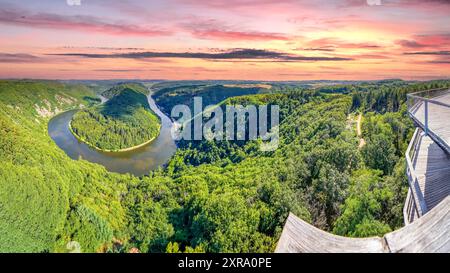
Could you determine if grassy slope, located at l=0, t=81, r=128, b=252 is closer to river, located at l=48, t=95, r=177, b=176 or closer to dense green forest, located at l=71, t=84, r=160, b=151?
river, located at l=48, t=95, r=177, b=176

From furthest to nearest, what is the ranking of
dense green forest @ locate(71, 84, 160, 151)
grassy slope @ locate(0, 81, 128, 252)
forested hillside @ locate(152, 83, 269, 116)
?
forested hillside @ locate(152, 83, 269, 116) → dense green forest @ locate(71, 84, 160, 151) → grassy slope @ locate(0, 81, 128, 252)

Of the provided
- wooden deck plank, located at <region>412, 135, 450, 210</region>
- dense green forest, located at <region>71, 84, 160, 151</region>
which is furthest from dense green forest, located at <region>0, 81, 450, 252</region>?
dense green forest, located at <region>71, 84, 160, 151</region>

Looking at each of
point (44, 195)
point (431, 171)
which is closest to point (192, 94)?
point (44, 195)

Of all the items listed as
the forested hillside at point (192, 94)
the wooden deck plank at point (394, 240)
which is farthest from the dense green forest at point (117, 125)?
the wooden deck plank at point (394, 240)

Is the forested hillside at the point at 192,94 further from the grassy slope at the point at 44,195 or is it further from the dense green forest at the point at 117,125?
the grassy slope at the point at 44,195

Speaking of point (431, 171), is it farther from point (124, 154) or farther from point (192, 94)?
point (192, 94)
